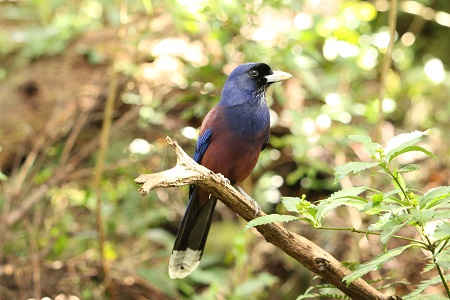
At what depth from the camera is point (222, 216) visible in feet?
21.9

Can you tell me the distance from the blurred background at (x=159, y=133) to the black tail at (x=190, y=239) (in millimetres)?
666

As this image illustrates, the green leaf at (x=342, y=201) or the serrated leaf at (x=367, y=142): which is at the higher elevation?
the serrated leaf at (x=367, y=142)

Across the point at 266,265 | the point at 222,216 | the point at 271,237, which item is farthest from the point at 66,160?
the point at 271,237

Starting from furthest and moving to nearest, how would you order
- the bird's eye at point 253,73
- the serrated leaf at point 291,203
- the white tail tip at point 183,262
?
the bird's eye at point 253,73 → the white tail tip at point 183,262 → the serrated leaf at point 291,203

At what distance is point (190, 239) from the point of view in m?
3.98

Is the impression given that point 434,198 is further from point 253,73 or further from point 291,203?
point 253,73

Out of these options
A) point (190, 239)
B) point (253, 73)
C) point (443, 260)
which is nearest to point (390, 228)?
point (443, 260)

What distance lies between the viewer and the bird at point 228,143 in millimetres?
3785

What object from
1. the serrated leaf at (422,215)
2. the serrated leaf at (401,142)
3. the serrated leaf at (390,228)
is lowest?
the serrated leaf at (390,228)

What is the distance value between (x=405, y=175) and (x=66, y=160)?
3253 millimetres

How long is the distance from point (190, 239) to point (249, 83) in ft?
3.60

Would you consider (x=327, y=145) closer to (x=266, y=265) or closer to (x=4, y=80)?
(x=266, y=265)

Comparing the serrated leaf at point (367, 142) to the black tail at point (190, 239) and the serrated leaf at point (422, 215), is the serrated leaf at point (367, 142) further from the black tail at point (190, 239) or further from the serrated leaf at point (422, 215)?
the black tail at point (190, 239)

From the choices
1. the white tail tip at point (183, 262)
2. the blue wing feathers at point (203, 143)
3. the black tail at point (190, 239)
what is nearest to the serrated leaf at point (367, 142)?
the blue wing feathers at point (203, 143)
